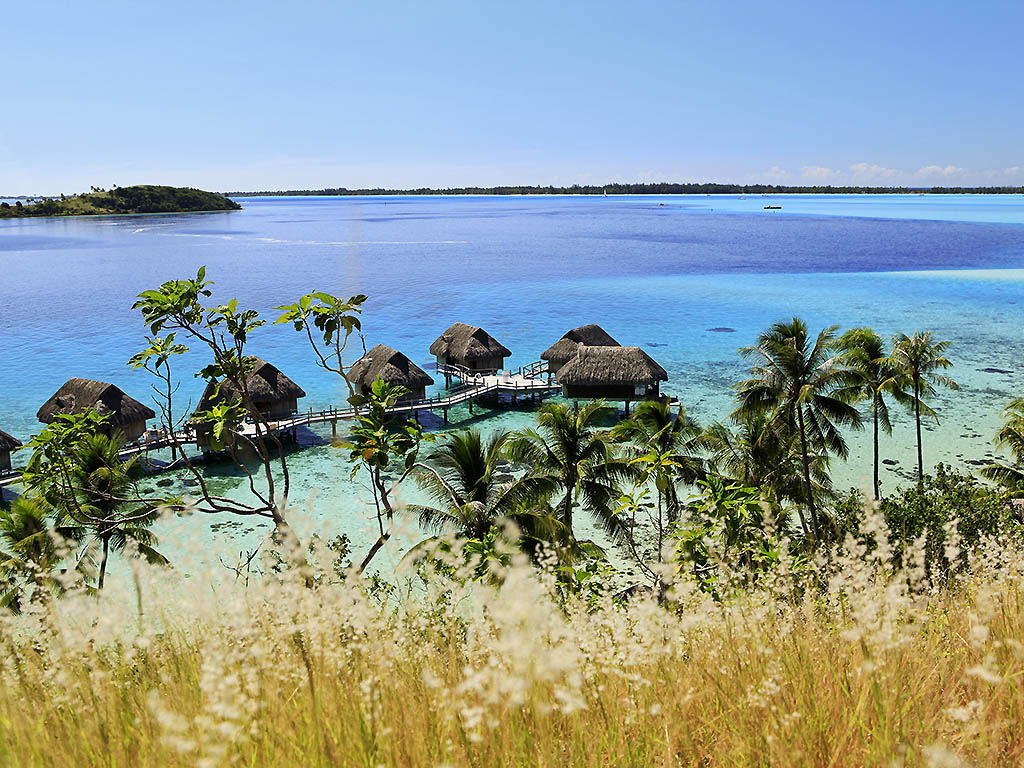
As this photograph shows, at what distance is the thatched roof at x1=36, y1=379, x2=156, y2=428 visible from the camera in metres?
25.5

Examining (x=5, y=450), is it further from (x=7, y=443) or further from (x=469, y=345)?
(x=469, y=345)

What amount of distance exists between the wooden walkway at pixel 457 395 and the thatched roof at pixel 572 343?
3.07 feet

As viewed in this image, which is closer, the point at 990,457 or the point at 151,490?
the point at 151,490

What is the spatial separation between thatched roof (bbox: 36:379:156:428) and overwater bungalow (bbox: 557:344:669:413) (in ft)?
57.2

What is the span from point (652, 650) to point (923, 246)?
459ft

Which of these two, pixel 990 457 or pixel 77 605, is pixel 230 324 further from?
pixel 990 457

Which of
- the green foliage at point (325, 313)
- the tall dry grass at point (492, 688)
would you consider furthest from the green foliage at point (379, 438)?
the tall dry grass at point (492, 688)

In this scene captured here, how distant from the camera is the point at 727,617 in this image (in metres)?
3.56

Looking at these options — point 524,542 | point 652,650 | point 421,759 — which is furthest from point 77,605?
point 524,542

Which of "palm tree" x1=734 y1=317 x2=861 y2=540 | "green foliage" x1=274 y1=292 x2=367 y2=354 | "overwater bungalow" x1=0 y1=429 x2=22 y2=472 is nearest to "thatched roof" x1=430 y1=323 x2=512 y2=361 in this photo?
"palm tree" x1=734 y1=317 x2=861 y2=540

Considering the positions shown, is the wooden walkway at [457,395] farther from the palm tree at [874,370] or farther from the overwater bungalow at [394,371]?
the palm tree at [874,370]

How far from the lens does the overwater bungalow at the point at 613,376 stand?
1262 inches

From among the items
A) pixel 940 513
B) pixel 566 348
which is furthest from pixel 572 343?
pixel 940 513

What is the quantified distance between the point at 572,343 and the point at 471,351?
5180mm
